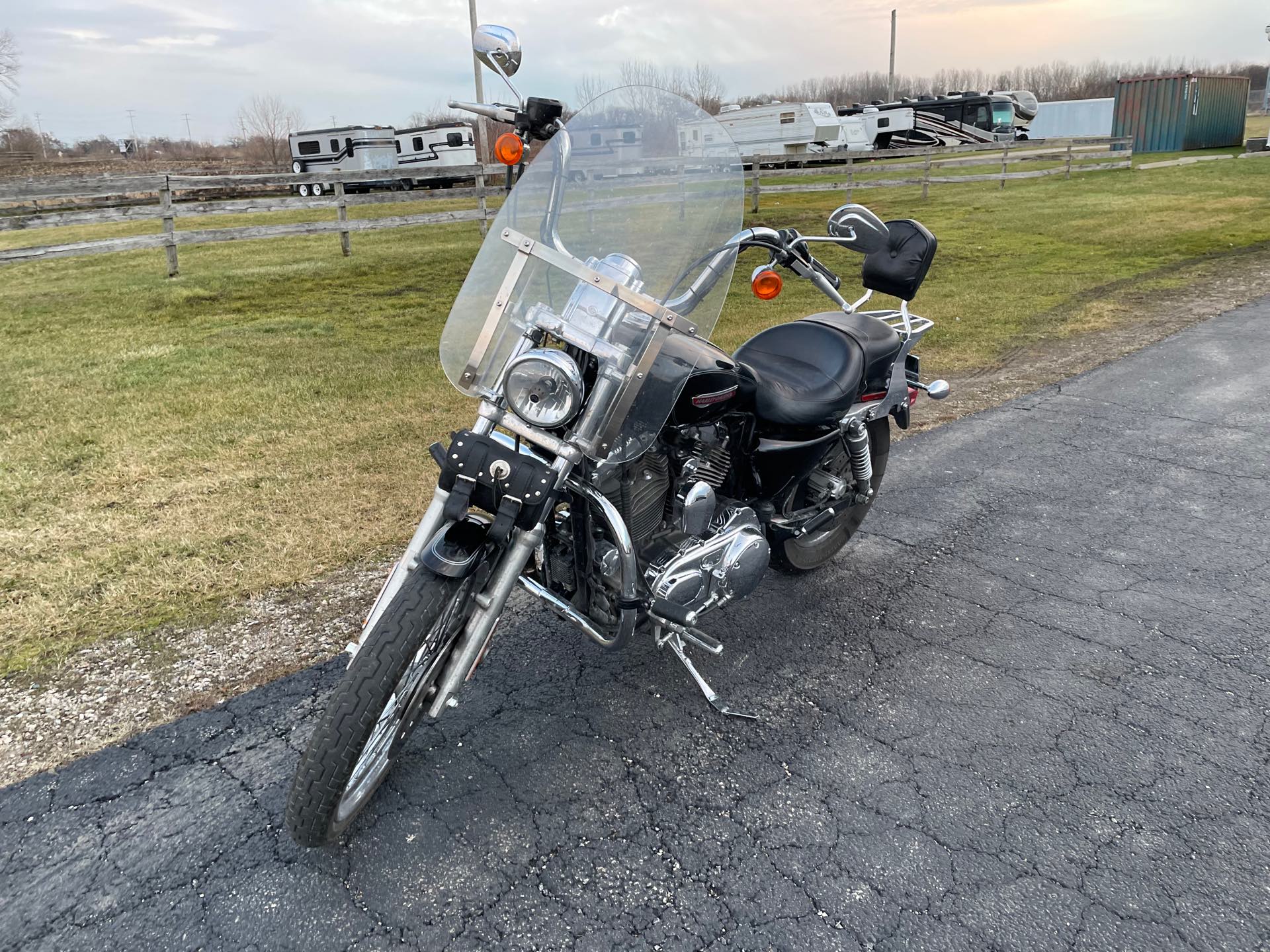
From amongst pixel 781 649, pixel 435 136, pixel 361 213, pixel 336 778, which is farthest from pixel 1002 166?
pixel 336 778

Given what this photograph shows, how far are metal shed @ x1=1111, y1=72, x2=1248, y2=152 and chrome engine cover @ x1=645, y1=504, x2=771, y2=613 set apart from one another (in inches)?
1698

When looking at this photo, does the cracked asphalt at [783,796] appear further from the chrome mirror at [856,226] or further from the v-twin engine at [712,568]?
the chrome mirror at [856,226]

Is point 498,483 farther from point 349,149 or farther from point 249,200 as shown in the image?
point 349,149

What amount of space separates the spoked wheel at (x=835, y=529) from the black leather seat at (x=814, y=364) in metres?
0.42

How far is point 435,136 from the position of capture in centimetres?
3388

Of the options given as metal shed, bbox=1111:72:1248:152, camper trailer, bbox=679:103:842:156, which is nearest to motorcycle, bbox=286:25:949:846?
camper trailer, bbox=679:103:842:156

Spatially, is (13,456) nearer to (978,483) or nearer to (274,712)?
(274,712)

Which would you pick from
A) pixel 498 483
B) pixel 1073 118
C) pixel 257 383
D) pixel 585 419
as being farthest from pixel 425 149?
pixel 1073 118

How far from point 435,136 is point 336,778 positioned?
35080 mm

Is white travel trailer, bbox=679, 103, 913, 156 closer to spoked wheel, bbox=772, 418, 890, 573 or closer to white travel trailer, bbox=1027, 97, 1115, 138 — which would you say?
white travel trailer, bbox=1027, 97, 1115, 138

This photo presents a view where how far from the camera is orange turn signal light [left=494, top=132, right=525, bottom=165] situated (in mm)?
2537

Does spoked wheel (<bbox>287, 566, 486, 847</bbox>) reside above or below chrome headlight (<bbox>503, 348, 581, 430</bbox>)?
below

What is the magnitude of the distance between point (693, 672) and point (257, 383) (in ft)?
18.2

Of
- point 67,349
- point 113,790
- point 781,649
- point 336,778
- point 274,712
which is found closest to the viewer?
point 336,778
